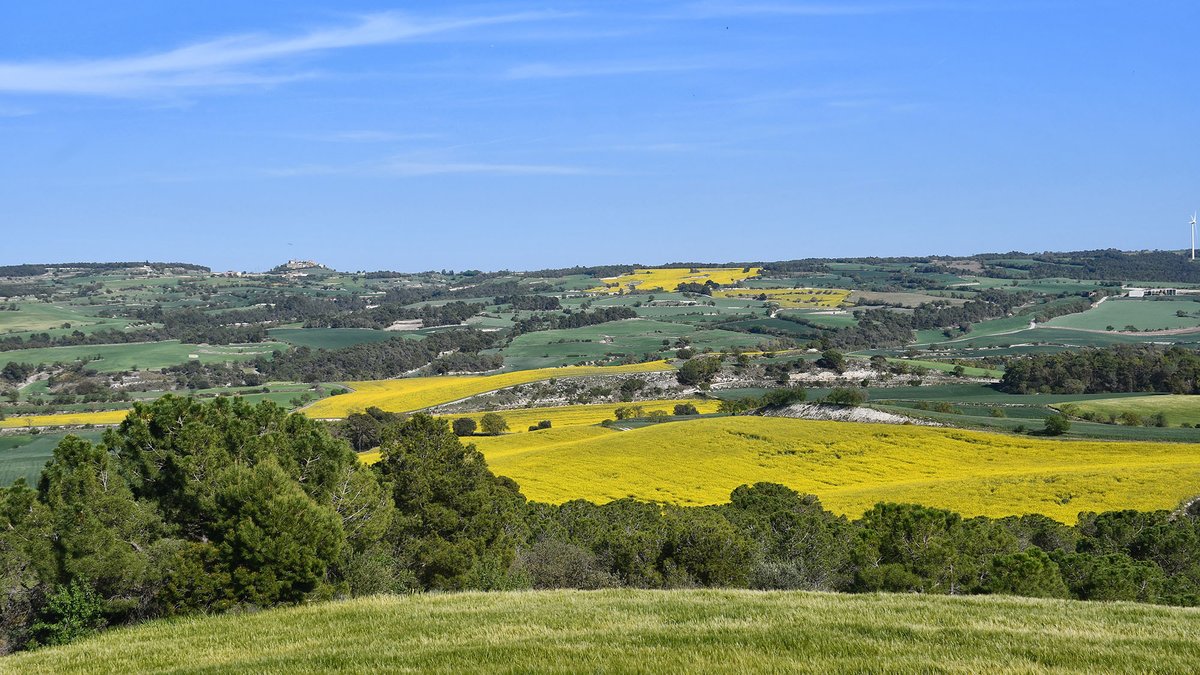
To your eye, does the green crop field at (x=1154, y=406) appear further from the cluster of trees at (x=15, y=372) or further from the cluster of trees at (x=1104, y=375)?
the cluster of trees at (x=15, y=372)

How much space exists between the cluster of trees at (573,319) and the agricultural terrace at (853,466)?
98.4 m

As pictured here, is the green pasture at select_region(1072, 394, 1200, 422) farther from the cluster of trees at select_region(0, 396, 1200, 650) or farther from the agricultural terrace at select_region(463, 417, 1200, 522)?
the cluster of trees at select_region(0, 396, 1200, 650)

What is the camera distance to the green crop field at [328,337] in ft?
521

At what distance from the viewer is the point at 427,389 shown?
113062 millimetres

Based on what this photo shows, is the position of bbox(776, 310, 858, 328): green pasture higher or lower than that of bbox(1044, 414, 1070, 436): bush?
higher

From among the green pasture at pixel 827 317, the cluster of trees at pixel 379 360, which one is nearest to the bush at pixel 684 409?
the cluster of trees at pixel 379 360

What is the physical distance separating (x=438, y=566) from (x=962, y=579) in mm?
14113

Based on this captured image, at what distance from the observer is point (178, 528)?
21781 mm

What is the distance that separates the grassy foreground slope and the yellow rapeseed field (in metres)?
77.0

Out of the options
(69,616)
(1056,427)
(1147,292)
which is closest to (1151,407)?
(1056,427)

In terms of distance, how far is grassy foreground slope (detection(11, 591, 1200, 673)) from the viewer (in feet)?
40.7

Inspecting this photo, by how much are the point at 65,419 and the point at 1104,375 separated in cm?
9385

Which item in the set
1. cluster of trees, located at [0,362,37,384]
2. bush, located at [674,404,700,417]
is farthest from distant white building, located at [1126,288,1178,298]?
cluster of trees, located at [0,362,37,384]

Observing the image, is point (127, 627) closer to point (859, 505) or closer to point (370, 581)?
point (370, 581)
